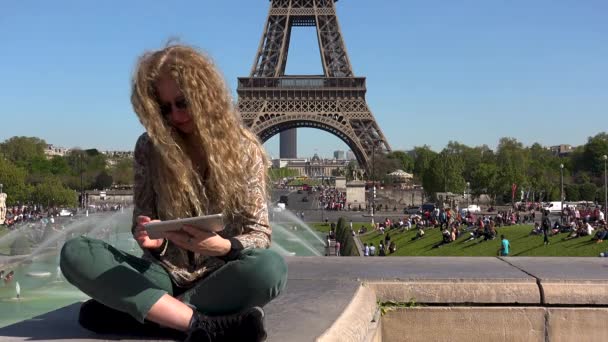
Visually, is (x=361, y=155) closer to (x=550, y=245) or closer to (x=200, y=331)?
(x=550, y=245)

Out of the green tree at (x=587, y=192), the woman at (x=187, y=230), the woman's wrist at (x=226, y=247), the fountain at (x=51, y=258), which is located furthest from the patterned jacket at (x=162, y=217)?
the green tree at (x=587, y=192)

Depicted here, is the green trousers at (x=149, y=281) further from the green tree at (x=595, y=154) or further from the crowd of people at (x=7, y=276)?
the green tree at (x=595, y=154)

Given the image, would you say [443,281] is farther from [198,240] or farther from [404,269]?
[198,240]

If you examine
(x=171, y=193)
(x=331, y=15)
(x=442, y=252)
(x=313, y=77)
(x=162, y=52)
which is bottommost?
(x=442, y=252)

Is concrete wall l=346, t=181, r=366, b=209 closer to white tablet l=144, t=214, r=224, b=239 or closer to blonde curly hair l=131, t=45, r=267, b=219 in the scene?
blonde curly hair l=131, t=45, r=267, b=219

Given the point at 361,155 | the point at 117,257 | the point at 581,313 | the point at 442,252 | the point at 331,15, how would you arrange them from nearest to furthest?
the point at 117,257 < the point at 581,313 < the point at 442,252 < the point at 361,155 < the point at 331,15

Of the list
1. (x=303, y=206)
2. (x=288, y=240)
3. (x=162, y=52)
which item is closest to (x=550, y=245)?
(x=288, y=240)

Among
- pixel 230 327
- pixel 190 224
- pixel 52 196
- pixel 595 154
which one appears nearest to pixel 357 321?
pixel 230 327
